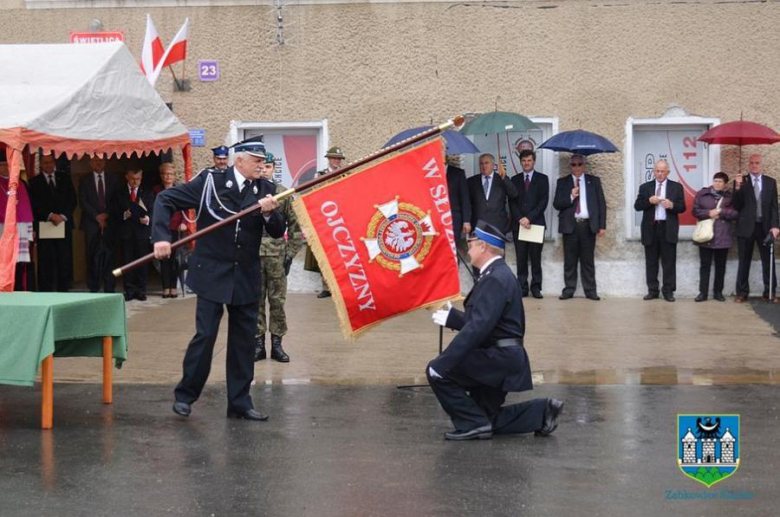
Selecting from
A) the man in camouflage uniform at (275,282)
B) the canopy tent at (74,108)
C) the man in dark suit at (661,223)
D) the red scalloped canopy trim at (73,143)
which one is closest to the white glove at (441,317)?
the man in camouflage uniform at (275,282)

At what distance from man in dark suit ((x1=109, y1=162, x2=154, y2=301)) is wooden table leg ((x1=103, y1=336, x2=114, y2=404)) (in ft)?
20.6

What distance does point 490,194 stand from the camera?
15070mm

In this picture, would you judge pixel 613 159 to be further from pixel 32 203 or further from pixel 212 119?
pixel 32 203

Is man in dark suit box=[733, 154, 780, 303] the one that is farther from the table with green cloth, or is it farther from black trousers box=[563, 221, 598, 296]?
the table with green cloth

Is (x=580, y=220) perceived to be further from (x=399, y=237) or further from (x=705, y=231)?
(x=399, y=237)

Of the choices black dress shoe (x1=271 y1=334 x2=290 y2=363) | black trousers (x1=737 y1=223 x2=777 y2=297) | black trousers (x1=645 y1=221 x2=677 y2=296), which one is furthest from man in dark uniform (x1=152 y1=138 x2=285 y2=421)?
black trousers (x1=737 y1=223 x2=777 y2=297)

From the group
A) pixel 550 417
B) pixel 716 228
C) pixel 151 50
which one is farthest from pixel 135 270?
pixel 550 417

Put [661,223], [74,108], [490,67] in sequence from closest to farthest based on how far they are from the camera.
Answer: [74,108] → [661,223] → [490,67]

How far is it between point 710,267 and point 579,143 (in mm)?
2402

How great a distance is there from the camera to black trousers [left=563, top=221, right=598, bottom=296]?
1514 centimetres

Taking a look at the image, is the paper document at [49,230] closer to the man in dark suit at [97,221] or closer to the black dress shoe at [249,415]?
the man in dark suit at [97,221]

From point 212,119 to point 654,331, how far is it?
262 inches

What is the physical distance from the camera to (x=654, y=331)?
12.5 meters

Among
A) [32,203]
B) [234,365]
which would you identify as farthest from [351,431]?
[32,203]
